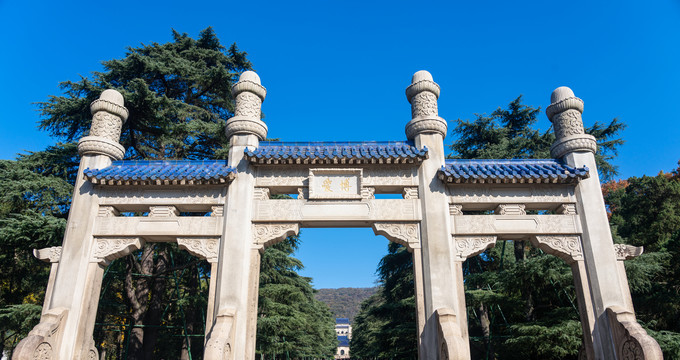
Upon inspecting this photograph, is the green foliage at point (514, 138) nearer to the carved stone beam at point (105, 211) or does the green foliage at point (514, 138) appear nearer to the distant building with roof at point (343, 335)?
the carved stone beam at point (105, 211)

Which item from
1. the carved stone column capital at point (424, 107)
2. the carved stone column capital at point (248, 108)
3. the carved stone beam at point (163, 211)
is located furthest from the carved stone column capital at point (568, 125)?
the carved stone beam at point (163, 211)

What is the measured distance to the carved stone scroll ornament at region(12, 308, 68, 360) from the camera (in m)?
6.37

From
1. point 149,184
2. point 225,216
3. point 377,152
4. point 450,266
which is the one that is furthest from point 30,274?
point 450,266

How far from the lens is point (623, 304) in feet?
24.2

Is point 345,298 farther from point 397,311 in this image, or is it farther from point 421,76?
point 421,76

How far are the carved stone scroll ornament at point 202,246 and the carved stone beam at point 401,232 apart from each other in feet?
10.2

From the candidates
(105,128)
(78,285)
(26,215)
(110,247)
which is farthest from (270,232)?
(26,215)

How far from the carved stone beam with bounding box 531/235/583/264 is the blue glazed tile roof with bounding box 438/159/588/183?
3.69ft

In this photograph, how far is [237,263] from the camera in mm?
7652

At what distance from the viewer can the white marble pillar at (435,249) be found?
22.7 ft

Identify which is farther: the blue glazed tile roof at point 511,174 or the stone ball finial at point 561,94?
the stone ball finial at point 561,94

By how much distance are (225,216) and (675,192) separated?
73.9ft

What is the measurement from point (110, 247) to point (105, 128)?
2.74 metres

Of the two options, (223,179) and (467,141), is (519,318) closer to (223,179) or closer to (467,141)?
(467,141)
